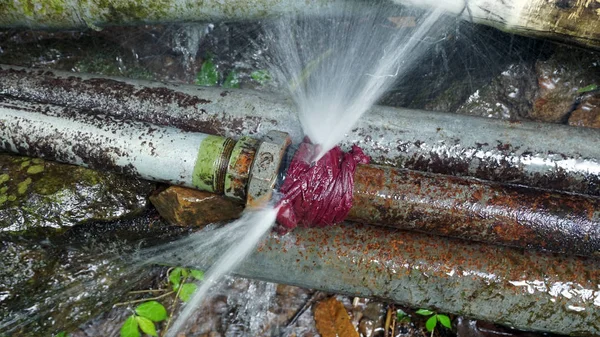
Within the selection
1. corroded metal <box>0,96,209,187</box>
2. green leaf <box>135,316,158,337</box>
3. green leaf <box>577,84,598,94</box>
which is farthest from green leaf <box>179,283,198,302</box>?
green leaf <box>577,84,598,94</box>

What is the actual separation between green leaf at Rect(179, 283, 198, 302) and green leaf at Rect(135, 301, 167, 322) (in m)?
0.14

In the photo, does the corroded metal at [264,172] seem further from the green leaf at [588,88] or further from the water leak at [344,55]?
the green leaf at [588,88]

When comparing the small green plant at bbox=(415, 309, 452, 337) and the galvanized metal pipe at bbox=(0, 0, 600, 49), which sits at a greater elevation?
the galvanized metal pipe at bbox=(0, 0, 600, 49)

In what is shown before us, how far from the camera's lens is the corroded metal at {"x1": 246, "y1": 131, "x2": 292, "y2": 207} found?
2154 mm

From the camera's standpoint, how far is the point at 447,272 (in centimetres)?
249

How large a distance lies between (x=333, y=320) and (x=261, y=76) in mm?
2004

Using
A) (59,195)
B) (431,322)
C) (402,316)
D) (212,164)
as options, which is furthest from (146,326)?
(431,322)

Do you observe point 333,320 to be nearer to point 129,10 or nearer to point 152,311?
point 152,311

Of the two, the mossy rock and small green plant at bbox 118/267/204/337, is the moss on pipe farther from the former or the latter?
small green plant at bbox 118/267/204/337

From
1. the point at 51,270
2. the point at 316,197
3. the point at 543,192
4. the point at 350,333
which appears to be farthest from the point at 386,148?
the point at 51,270

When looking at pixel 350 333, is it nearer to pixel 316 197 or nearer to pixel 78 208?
pixel 316 197

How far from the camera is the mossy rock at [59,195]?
2.45 metres

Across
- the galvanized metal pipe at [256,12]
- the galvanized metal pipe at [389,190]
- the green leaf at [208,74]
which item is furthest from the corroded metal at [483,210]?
the green leaf at [208,74]

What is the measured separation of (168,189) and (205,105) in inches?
21.5
